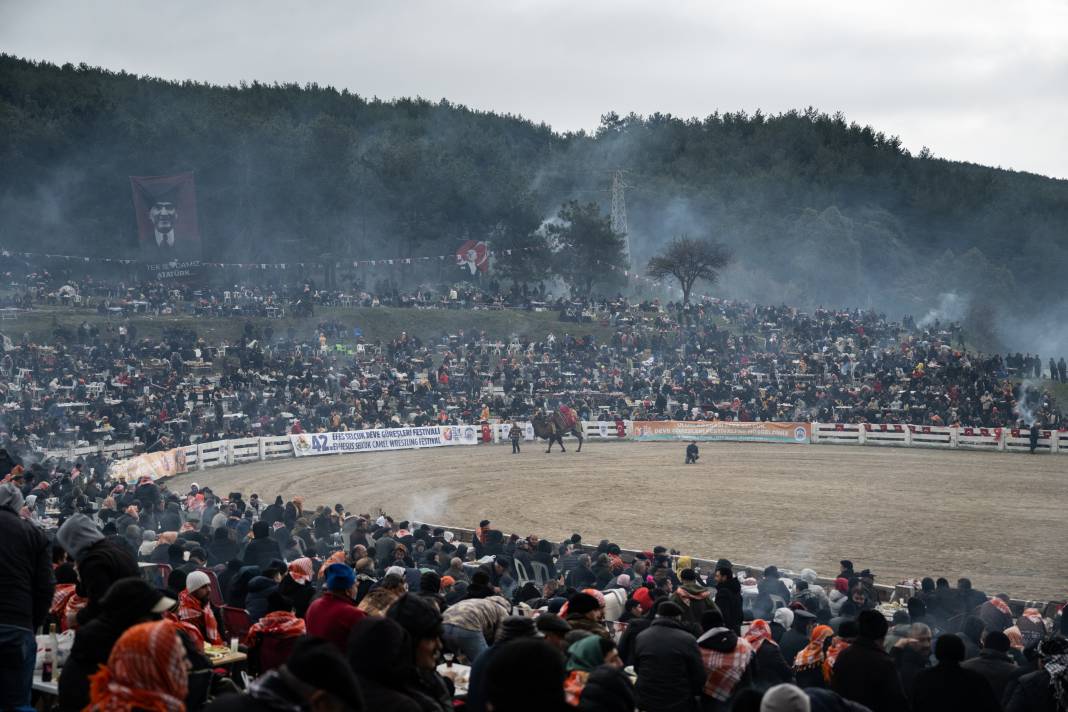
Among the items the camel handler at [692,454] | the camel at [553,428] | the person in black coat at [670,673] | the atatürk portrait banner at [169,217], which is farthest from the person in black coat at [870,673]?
the atatürk portrait banner at [169,217]

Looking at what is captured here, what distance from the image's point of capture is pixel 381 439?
4012 cm

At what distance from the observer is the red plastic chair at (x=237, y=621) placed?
375 inches

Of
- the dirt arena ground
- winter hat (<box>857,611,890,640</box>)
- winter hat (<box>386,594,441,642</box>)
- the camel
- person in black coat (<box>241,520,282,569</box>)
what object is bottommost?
the dirt arena ground

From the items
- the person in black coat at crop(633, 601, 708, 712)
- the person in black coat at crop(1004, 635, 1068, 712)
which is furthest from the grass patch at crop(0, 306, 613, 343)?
the person in black coat at crop(1004, 635, 1068, 712)

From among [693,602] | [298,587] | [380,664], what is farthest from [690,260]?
[380,664]

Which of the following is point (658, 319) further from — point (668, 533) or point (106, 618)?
point (106, 618)

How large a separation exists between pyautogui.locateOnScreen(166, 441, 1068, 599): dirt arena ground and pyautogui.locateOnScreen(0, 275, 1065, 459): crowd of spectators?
4.16m

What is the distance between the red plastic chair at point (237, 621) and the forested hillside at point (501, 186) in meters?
60.5

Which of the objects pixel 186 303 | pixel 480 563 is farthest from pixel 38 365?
pixel 480 563

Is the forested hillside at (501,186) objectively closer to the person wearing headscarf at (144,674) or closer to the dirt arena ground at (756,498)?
the dirt arena ground at (756,498)

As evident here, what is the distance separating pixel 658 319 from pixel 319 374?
21647 mm

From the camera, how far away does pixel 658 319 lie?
60.8 metres

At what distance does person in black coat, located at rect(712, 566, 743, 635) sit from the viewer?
10.9m

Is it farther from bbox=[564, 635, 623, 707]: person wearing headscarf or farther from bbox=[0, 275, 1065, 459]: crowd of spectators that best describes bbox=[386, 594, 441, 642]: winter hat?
bbox=[0, 275, 1065, 459]: crowd of spectators
